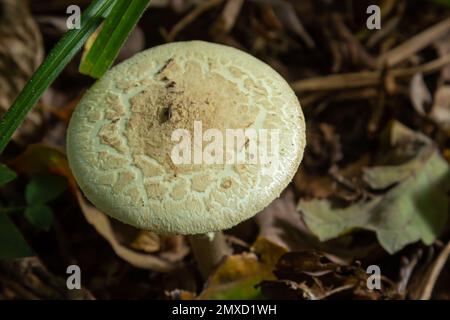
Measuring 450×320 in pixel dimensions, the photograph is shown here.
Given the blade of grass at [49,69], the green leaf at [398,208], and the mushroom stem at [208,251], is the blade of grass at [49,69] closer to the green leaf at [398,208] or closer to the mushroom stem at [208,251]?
the mushroom stem at [208,251]

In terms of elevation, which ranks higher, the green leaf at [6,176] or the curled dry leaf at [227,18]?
the curled dry leaf at [227,18]

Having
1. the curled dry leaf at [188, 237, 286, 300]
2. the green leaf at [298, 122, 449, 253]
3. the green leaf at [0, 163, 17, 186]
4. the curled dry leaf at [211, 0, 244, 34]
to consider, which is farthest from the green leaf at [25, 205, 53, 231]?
the curled dry leaf at [211, 0, 244, 34]

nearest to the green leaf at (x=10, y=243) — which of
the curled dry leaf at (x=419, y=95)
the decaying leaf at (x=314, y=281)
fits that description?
the decaying leaf at (x=314, y=281)

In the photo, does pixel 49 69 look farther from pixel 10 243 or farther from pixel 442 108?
pixel 442 108

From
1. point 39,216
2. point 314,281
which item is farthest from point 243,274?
point 39,216

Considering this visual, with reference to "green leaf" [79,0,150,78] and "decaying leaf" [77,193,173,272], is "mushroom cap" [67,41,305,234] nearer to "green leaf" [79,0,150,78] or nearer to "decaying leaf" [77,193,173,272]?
"green leaf" [79,0,150,78]
